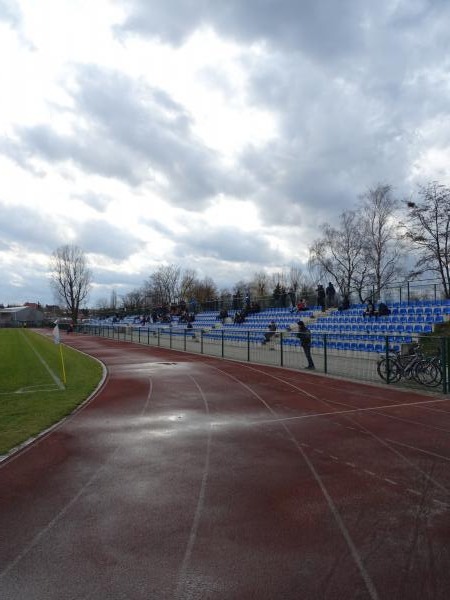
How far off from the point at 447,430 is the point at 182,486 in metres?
5.03

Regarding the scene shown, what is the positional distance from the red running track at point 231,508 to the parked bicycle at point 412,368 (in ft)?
8.26

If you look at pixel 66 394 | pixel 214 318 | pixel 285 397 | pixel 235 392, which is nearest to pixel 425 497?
pixel 285 397

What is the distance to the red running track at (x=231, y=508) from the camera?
3.24 meters

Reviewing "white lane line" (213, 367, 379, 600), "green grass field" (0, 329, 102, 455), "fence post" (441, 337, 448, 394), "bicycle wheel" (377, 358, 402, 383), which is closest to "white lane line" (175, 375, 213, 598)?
"white lane line" (213, 367, 379, 600)

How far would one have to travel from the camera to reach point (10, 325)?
126812 millimetres

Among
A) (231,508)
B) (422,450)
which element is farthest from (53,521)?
(422,450)

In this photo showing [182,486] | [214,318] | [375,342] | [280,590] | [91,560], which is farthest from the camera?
[214,318]

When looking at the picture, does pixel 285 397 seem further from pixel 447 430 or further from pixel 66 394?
pixel 66 394

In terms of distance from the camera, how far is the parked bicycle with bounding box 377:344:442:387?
1131 centimetres

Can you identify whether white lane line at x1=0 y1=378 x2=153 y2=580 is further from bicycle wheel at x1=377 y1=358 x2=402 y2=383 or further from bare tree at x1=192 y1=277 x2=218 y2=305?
bare tree at x1=192 y1=277 x2=218 y2=305

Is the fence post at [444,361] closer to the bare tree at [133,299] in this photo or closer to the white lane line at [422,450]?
the white lane line at [422,450]

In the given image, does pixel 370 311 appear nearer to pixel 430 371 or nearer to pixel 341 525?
pixel 430 371

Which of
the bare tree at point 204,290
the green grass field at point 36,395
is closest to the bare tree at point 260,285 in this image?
the bare tree at point 204,290

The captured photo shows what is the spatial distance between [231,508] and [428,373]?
351 inches
